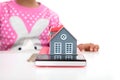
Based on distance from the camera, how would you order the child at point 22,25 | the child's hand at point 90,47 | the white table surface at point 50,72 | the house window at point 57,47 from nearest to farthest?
the white table surface at point 50,72 < the house window at point 57,47 < the child's hand at point 90,47 < the child at point 22,25

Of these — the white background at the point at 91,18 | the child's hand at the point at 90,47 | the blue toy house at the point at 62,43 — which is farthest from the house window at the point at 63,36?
the white background at the point at 91,18

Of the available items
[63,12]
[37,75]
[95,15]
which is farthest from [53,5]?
[37,75]

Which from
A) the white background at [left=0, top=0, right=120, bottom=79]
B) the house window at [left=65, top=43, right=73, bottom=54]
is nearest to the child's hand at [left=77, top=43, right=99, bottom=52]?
the house window at [left=65, top=43, right=73, bottom=54]

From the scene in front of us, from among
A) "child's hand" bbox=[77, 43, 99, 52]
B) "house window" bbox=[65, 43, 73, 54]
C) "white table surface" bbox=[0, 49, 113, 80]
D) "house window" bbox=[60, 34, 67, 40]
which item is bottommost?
"white table surface" bbox=[0, 49, 113, 80]

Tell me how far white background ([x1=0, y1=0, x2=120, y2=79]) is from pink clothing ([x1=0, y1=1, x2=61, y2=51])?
0.84 feet

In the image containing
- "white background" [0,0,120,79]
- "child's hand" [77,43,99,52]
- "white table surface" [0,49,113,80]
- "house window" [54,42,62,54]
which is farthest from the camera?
"white background" [0,0,120,79]

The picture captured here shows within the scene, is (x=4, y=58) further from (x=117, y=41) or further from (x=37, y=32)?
(x=117, y=41)

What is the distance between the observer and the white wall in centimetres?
135

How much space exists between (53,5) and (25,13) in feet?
0.97

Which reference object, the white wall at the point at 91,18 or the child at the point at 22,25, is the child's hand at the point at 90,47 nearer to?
the child at the point at 22,25

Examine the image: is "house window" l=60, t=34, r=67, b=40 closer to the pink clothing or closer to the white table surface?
the white table surface

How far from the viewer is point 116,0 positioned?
1.36 meters

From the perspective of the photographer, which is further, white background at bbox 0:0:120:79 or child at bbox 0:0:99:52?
white background at bbox 0:0:120:79

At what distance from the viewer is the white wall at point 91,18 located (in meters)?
1.35
